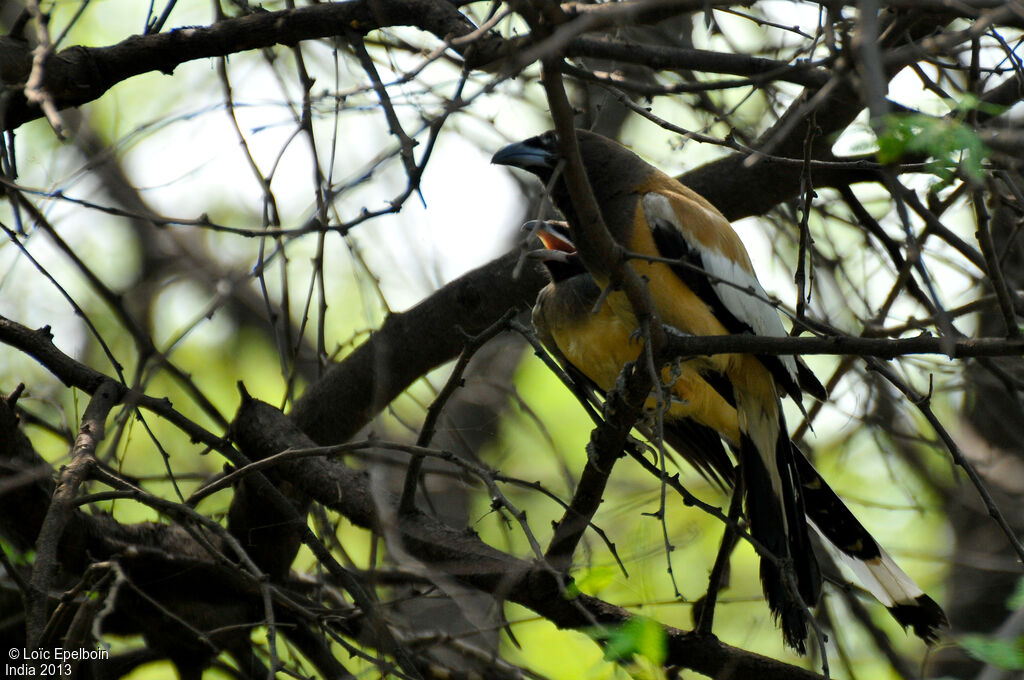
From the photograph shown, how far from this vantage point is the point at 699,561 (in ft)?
21.7

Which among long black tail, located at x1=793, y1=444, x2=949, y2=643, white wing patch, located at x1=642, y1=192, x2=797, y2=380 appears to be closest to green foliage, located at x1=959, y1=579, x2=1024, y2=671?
long black tail, located at x1=793, y1=444, x2=949, y2=643

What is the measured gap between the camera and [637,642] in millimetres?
2381

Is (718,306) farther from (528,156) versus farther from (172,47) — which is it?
(172,47)

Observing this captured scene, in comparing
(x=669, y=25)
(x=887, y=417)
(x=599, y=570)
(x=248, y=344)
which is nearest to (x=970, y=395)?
(x=887, y=417)

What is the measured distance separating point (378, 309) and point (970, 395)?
3525 millimetres

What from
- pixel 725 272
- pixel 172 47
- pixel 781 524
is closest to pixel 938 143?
pixel 725 272

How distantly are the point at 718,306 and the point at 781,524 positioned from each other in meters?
0.98

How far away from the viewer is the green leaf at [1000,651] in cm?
186

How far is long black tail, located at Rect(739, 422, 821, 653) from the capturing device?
3.60 meters

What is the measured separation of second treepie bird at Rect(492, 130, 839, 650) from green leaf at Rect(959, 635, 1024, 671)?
1.58m

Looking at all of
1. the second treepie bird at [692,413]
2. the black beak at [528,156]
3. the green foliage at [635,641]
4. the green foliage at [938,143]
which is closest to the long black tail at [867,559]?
the second treepie bird at [692,413]

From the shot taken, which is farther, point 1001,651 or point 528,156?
point 528,156

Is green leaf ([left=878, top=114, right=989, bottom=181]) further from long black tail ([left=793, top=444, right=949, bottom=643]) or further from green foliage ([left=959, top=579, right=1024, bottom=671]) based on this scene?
long black tail ([left=793, top=444, right=949, bottom=643])

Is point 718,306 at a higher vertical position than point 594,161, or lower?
lower
